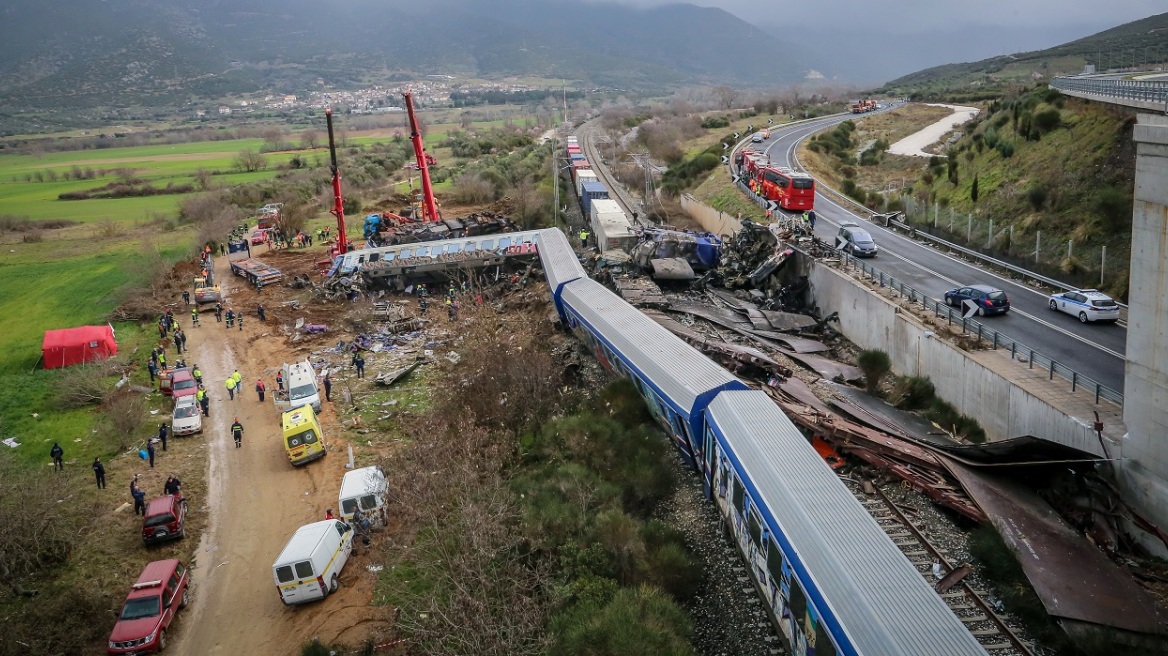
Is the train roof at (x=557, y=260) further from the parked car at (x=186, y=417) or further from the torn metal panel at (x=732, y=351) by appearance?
the parked car at (x=186, y=417)

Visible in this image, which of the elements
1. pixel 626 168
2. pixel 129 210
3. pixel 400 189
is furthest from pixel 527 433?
pixel 129 210

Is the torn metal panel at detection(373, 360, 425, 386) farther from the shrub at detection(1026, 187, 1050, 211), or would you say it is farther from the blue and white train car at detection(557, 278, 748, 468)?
the shrub at detection(1026, 187, 1050, 211)

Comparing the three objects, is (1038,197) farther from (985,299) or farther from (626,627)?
(626,627)

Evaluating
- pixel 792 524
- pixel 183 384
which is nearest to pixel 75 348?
pixel 183 384

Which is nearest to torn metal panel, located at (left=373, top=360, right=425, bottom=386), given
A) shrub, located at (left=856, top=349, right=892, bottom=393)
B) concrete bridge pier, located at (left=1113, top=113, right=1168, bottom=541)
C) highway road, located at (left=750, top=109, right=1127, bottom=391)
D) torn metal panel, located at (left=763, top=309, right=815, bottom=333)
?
torn metal panel, located at (left=763, top=309, right=815, bottom=333)

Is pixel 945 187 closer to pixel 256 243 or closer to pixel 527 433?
pixel 527 433
